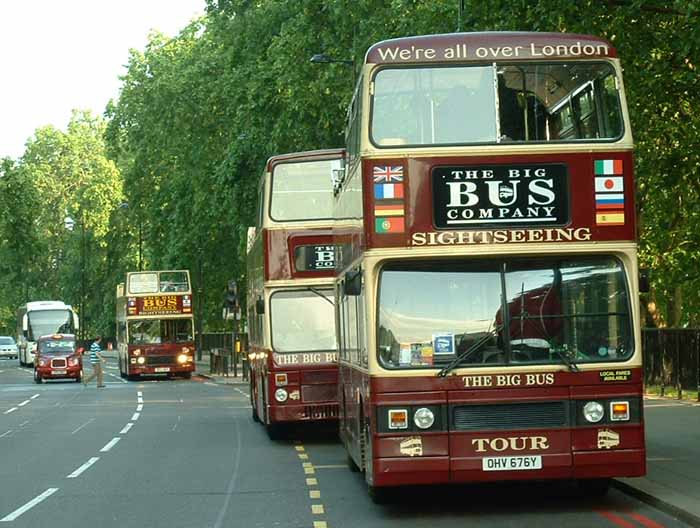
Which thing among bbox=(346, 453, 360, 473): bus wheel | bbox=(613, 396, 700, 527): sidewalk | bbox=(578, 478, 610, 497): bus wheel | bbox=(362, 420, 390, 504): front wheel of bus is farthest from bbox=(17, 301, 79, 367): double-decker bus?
bbox=(578, 478, 610, 497): bus wheel

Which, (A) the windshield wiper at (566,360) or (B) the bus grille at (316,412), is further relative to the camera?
(B) the bus grille at (316,412)

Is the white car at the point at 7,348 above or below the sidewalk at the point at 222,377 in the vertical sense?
below

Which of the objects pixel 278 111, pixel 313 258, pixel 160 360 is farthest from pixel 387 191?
pixel 160 360

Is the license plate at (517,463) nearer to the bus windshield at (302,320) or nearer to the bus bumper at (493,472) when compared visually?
the bus bumper at (493,472)

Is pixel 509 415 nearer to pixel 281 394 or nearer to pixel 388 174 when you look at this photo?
pixel 388 174

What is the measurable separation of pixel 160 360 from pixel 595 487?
44.2 meters

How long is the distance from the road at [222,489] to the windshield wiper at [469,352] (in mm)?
1310

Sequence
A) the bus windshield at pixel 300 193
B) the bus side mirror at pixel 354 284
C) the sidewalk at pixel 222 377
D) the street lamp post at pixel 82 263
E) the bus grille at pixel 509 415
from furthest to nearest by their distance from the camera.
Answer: the street lamp post at pixel 82 263
the sidewalk at pixel 222 377
the bus windshield at pixel 300 193
the bus side mirror at pixel 354 284
the bus grille at pixel 509 415

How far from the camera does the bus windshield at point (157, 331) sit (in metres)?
57.2

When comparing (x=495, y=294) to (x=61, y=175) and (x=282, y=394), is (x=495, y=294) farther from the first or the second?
(x=61, y=175)

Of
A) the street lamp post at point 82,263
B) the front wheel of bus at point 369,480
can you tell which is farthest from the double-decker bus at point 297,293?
the street lamp post at point 82,263

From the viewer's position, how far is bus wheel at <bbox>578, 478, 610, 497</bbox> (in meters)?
14.4

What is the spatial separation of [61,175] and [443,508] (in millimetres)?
118659

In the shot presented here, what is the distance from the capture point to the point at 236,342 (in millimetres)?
61281
